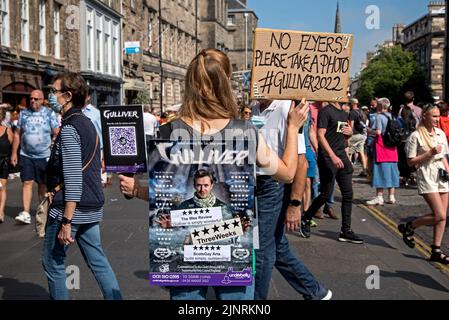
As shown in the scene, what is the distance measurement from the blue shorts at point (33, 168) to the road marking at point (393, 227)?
5190mm

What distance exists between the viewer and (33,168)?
895 centimetres

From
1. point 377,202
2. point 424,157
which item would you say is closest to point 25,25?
point 377,202

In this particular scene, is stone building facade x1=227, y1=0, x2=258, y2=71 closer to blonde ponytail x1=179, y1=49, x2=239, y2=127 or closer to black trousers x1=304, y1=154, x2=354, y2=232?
black trousers x1=304, y1=154, x2=354, y2=232

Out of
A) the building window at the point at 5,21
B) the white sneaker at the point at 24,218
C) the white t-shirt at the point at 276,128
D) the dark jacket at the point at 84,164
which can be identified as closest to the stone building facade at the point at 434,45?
the building window at the point at 5,21

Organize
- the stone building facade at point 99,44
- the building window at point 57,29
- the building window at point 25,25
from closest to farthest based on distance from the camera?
the stone building facade at point 99,44
the building window at point 25,25
the building window at point 57,29

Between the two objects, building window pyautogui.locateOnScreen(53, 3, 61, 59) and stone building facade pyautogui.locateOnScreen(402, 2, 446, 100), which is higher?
stone building facade pyautogui.locateOnScreen(402, 2, 446, 100)

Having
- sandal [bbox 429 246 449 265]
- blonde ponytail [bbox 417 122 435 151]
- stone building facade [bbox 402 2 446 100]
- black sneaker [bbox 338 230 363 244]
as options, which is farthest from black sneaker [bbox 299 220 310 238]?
stone building facade [bbox 402 2 446 100]

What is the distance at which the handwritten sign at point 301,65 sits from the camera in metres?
4.06

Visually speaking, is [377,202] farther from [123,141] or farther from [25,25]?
[25,25]

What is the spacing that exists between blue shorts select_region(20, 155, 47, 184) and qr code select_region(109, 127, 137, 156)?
5.96 m

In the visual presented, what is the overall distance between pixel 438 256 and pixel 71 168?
438cm

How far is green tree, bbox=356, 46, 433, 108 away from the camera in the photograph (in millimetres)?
83875

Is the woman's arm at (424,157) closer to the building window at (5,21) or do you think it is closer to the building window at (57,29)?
the building window at (5,21)
